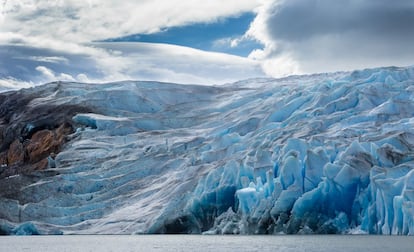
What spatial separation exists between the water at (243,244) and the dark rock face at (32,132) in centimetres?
1422

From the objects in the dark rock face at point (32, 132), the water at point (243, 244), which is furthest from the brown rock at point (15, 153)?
the water at point (243, 244)

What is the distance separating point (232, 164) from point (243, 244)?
5241 mm

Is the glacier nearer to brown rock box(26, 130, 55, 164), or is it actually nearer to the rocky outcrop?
the rocky outcrop

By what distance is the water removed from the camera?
26.9 metres

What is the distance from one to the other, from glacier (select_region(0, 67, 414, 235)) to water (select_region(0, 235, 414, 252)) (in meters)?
0.73

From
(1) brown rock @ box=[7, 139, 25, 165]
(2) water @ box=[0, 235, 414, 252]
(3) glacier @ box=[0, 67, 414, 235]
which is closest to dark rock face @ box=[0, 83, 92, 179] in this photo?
(1) brown rock @ box=[7, 139, 25, 165]

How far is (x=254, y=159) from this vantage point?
1342 inches

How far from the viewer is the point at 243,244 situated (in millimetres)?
29516

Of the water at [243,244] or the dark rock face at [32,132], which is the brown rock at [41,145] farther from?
the water at [243,244]

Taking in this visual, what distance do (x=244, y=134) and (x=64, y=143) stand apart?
42.3 feet

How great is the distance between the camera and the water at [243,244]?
26.9m

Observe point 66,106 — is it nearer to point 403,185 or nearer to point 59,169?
point 59,169

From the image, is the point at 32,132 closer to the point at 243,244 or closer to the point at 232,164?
the point at 232,164

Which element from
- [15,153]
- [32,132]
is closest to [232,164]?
[32,132]
